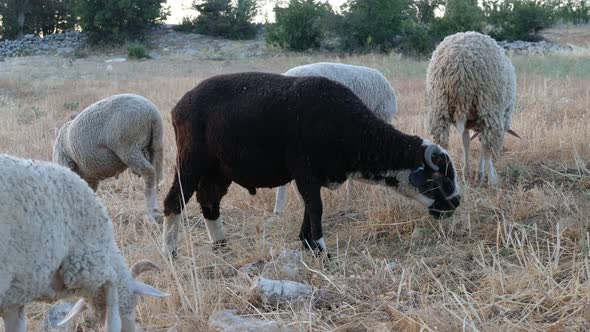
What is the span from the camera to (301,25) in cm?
3897

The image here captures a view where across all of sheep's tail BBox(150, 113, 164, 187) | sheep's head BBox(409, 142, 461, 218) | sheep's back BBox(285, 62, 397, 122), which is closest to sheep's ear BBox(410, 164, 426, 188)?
sheep's head BBox(409, 142, 461, 218)

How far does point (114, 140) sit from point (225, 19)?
44333mm

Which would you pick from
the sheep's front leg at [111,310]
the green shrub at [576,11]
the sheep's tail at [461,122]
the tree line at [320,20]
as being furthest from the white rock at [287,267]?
the green shrub at [576,11]

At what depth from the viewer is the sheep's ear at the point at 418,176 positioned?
552cm

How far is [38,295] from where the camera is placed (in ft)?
11.1

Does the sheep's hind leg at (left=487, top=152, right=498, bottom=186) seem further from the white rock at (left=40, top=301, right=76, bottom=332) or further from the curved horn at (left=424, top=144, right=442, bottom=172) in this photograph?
the white rock at (left=40, top=301, right=76, bottom=332)

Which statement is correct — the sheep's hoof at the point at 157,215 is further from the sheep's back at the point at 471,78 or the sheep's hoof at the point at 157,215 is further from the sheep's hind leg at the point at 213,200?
the sheep's back at the point at 471,78

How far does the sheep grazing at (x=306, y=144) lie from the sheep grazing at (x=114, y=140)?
183cm

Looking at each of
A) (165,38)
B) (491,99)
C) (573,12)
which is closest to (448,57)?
(491,99)

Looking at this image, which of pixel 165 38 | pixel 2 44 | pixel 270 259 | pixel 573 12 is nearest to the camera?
pixel 270 259

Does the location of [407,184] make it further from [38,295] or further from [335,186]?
[38,295]

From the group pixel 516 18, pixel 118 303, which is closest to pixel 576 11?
pixel 516 18

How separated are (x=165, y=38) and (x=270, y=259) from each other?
44355 mm

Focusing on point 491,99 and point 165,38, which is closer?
point 491,99
